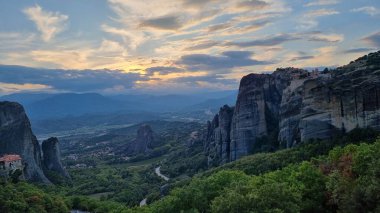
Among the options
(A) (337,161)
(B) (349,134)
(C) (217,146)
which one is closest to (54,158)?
(C) (217,146)

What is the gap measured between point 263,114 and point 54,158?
72.2m

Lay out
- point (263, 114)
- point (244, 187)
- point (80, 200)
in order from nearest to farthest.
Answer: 1. point (244, 187)
2. point (80, 200)
3. point (263, 114)

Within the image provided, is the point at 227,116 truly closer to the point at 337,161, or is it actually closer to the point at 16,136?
the point at 16,136

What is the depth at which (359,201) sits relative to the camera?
139ft

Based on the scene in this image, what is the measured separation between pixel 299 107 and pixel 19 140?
83961 millimetres

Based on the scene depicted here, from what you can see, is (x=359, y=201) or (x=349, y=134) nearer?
(x=359, y=201)

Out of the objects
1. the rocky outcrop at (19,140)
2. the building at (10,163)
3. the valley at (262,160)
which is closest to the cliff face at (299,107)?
the valley at (262,160)

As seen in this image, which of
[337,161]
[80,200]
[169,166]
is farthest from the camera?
[169,166]

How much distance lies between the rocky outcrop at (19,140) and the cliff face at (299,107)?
2181 inches

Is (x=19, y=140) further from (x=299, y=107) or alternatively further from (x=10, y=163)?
(x=299, y=107)

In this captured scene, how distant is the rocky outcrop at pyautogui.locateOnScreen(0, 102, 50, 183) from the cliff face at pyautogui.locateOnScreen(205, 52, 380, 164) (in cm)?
5539

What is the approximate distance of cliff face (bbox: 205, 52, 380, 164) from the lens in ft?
299

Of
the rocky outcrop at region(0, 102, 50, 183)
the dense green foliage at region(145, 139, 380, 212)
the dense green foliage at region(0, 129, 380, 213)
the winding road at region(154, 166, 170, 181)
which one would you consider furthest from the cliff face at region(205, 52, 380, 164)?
the rocky outcrop at region(0, 102, 50, 183)

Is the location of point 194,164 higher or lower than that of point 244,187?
lower
